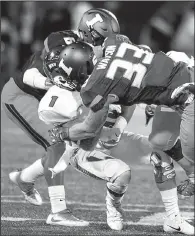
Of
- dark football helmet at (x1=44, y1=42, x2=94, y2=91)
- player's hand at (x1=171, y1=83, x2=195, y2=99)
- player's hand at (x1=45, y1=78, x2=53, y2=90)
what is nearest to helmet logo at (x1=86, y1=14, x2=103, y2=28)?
player's hand at (x1=45, y1=78, x2=53, y2=90)

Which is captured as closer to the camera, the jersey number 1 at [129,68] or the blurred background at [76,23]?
the jersey number 1 at [129,68]

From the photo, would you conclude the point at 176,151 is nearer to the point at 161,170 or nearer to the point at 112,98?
the point at 161,170

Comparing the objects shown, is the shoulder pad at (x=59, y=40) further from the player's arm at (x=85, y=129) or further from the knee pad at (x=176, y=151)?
the knee pad at (x=176, y=151)

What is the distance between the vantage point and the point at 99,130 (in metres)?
5.07

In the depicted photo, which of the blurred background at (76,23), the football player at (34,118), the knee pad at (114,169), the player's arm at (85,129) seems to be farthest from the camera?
the blurred background at (76,23)

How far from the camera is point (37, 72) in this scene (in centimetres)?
579

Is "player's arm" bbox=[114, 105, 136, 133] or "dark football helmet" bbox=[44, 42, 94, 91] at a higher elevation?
"dark football helmet" bbox=[44, 42, 94, 91]

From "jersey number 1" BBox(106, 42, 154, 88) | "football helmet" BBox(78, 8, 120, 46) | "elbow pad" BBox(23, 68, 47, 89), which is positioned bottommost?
"elbow pad" BBox(23, 68, 47, 89)

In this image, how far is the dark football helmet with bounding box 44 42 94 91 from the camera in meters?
4.98

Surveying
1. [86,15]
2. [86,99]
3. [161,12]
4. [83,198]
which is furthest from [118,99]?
[161,12]

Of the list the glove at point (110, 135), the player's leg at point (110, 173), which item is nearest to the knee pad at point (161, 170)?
the player's leg at point (110, 173)

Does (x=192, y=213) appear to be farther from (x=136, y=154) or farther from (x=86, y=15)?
(x=136, y=154)

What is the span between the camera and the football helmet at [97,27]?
18.4 feet

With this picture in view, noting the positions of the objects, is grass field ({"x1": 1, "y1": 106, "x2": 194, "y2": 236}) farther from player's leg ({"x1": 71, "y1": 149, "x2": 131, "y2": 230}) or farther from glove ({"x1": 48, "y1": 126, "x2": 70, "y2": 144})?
glove ({"x1": 48, "y1": 126, "x2": 70, "y2": 144})
